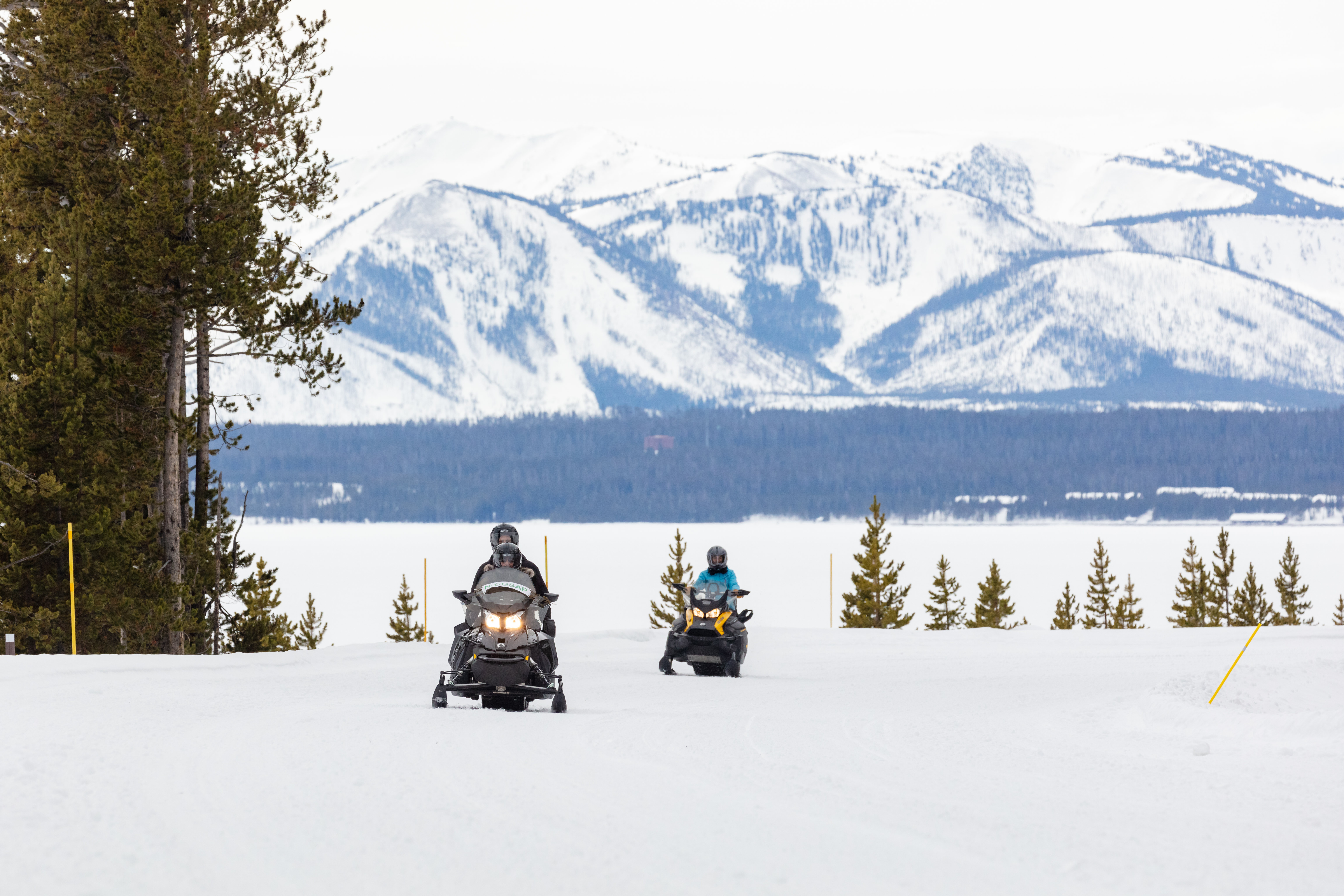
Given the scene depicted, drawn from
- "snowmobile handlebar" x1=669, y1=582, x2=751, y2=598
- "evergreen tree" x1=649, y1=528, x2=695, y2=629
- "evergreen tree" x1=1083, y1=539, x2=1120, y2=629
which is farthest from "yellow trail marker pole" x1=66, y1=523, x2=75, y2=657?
"evergreen tree" x1=1083, y1=539, x2=1120, y2=629

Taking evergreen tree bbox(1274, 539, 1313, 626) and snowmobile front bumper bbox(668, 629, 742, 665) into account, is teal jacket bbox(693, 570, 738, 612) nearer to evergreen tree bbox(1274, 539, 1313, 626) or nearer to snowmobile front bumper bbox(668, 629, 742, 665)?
snowmobile front bumper bbox(668, 629, 742, 665)

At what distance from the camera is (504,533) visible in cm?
1559

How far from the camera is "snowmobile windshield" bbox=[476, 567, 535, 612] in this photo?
15031 mm

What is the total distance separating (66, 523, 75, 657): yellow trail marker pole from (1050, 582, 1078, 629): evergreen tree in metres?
61.9

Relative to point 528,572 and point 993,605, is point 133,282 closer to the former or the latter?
point 528,572

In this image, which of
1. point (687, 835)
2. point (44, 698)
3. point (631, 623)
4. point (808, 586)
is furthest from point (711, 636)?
point (808, 586)

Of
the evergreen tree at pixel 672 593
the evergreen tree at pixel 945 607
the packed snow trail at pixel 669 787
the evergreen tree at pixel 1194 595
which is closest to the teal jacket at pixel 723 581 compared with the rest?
the packed snow trail at pixel 669 787

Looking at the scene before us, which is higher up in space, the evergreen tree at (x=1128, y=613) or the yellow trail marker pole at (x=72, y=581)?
the yellow trail marker pole at (x=72, y=581)

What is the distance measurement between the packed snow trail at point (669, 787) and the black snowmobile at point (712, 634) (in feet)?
7.92

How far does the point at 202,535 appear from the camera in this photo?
26.6 metres

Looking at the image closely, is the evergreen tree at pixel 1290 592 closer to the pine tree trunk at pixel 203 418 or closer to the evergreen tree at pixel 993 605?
the evergreen tree at pixel 993 605

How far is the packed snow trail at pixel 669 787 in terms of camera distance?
784 cm

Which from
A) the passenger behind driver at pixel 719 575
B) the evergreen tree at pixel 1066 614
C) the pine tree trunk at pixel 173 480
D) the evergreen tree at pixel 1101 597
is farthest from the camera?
the evergreen tree at pixel 1101 597

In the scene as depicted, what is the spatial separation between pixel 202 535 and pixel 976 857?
20.5 m
